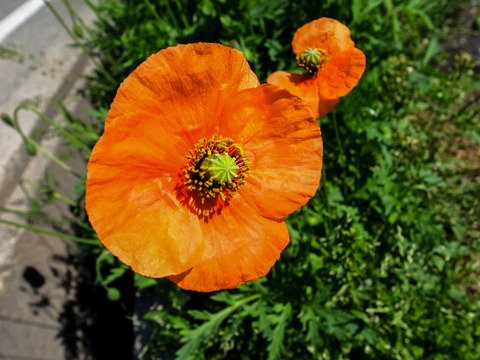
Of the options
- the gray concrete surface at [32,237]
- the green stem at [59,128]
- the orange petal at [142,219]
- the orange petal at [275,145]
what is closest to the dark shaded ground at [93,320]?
the gray concrete surface at [32,237]

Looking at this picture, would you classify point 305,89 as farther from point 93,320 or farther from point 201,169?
point 93,320

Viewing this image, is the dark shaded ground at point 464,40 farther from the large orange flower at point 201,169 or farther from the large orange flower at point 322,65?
the large orange flower at point 201,169

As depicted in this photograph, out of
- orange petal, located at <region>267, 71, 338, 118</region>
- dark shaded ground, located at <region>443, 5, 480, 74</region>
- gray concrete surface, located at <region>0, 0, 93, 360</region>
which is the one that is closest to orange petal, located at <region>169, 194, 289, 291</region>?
orange petal, located at <region>267, 71, 338, 118</region>

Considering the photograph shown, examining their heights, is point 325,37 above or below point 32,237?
above

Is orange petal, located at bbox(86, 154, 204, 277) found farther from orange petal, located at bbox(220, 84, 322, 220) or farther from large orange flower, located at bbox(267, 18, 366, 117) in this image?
large orange flower, located at bbox(267, 18, 366, 117)

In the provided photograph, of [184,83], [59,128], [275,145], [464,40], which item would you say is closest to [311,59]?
[275,145]

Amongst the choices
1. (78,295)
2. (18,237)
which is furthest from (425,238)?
(18,237)
